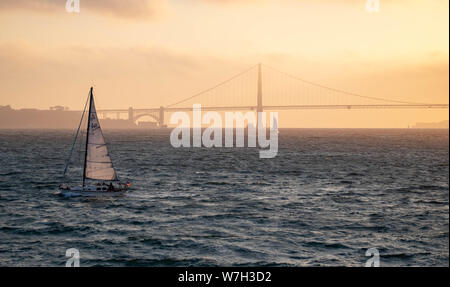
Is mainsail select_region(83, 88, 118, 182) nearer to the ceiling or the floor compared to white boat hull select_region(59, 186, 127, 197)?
nearer to the ceiling

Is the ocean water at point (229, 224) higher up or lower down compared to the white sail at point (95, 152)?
lower down

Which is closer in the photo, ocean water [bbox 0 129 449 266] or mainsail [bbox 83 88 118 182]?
ocean water [bbox 0 129 449 266]

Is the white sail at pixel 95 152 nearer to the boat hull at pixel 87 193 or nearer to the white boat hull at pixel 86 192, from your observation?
the white boat hull at pixel 86 192

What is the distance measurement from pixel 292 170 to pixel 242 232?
3596cm

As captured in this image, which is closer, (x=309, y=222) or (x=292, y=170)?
(x=309, y=222)

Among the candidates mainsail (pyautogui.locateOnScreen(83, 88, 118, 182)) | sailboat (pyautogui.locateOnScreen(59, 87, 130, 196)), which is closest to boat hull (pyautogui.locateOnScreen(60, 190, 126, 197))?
sailboat (pyautogui.locateOnScreen(59, 87, 130, 196))

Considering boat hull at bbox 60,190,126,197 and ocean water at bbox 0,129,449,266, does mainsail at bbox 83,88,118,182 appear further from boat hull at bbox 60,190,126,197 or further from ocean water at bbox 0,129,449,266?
ocean water at bbox 0,129,449,266

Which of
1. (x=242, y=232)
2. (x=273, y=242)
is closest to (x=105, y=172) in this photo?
(x=242, y=232)

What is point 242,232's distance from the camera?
24.0 m

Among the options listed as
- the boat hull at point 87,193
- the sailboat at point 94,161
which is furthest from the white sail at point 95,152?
the boat hull at point 87,193

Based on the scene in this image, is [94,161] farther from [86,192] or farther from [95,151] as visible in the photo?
[86,192]
